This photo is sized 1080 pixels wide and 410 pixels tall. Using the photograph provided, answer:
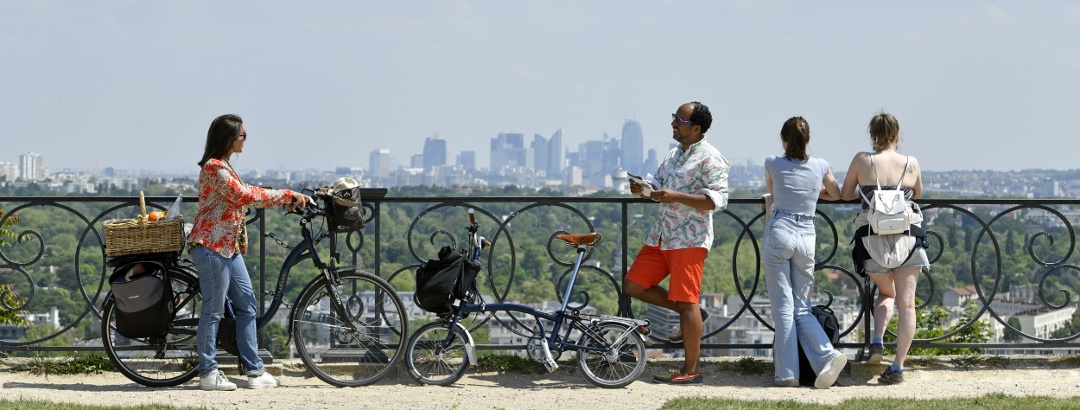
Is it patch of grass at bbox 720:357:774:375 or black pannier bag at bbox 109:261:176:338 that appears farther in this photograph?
patch of grass at bbox 720:357:774:375

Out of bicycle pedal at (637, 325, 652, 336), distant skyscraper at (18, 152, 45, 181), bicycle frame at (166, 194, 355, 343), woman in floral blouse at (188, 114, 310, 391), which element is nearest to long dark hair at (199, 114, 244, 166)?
woman in floral blouse at (188, 114, 310, 391)

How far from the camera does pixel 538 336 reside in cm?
692

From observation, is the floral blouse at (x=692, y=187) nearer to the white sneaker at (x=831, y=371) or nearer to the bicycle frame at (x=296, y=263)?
the white sneaker at (x=831, y=371)

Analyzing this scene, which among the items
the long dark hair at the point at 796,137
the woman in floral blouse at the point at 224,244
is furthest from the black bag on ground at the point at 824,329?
the woman in floral blouse at the point at 224,244

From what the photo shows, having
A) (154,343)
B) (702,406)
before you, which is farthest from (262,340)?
(702,406)

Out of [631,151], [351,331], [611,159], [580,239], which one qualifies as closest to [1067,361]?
[580,239]

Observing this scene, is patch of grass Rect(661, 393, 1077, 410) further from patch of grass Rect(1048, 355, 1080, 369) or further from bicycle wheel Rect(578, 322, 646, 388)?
patch of grass Rect(1048, 355, 1080, 369)

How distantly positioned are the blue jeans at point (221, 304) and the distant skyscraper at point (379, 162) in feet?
532

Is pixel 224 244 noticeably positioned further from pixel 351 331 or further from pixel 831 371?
pixel 831 371

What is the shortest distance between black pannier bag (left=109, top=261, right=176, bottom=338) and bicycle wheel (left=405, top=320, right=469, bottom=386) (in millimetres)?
1379

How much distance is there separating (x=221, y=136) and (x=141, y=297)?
41.6 inches

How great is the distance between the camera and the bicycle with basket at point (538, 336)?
684cm

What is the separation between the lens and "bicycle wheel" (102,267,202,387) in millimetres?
6863

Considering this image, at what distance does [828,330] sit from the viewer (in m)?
7.18
